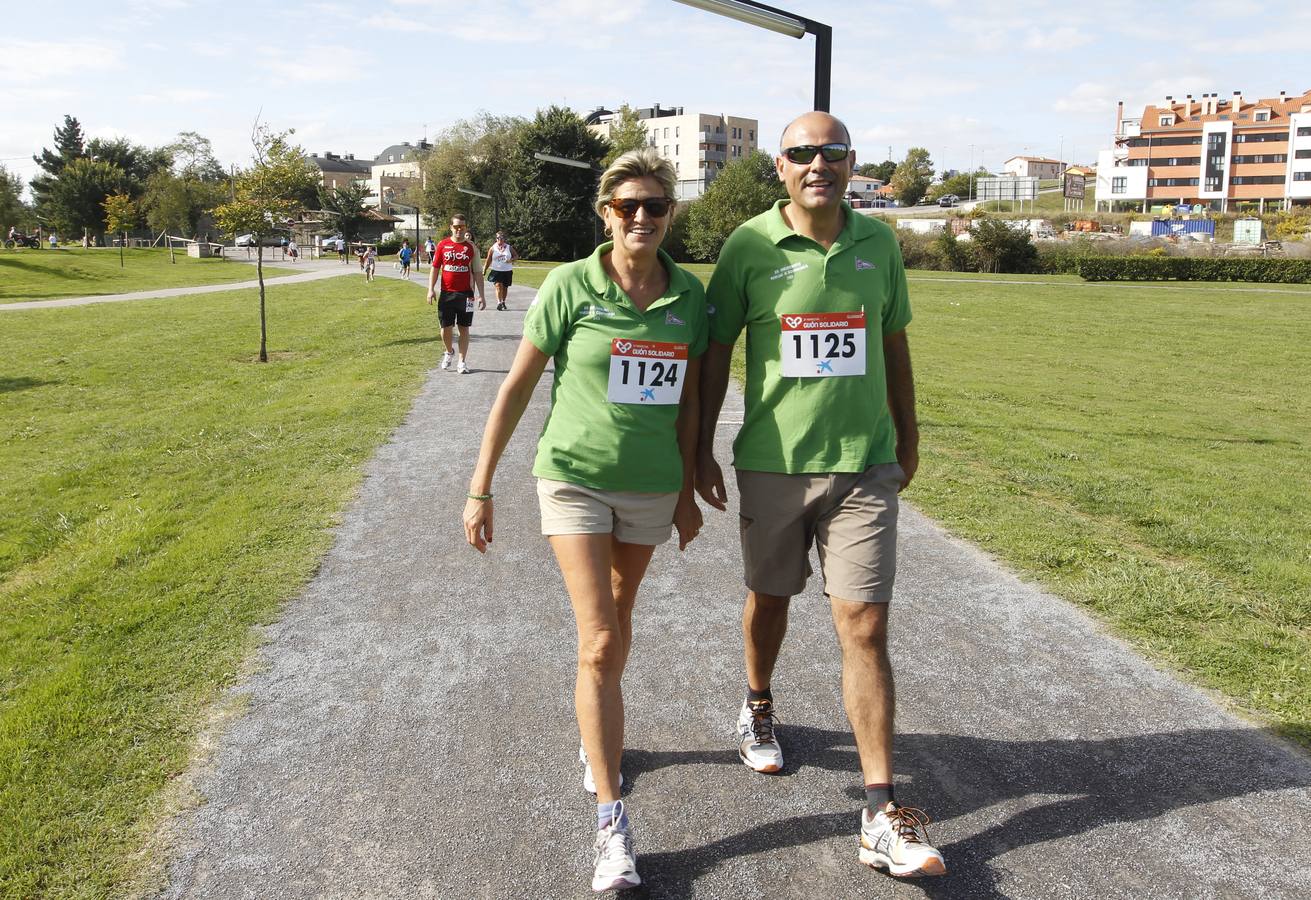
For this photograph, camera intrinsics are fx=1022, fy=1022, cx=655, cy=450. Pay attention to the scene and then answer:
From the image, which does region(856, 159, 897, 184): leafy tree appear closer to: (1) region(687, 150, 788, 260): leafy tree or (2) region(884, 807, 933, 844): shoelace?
(1) region(687, 150, 788, 260): leafy tree

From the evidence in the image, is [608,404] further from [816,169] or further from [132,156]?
[132,156]

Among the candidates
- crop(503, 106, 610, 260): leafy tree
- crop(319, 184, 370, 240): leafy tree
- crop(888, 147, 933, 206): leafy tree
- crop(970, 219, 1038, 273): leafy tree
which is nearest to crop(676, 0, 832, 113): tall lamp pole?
crop(970, 219, 1038, 273): leafy tree

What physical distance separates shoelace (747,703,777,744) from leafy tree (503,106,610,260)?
59695 millimetres

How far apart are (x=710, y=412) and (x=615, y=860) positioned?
4.72 ft

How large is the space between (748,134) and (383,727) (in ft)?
489

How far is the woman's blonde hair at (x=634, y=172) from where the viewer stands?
3.18 m

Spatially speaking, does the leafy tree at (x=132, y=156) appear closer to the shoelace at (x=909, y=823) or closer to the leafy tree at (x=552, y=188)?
the leafy tree at (x=552, y=188)

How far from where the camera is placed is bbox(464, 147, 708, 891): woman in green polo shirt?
3107 millimetres

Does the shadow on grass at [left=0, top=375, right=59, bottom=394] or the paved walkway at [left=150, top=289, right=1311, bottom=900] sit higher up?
the shadow on grass at [left=0, top=375, right=59, bottom=394]

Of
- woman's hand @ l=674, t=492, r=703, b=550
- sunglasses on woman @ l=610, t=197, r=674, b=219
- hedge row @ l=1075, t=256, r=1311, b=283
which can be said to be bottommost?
woman's hand @ l=674, t=492, r=703, b=550

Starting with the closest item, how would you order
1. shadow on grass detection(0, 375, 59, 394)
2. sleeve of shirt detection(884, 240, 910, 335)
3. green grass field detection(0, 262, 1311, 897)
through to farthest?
sleeve of shirt detection(884, 240, 910, 335) → green grass field detection(0, 262, 1311, 897) → shadow on grass detection(0, 375, 59, 394)

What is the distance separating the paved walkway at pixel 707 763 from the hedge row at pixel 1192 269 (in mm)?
44748

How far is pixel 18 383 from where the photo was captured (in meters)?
15.7

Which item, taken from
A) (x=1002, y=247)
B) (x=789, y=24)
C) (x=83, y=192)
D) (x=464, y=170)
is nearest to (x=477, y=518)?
(x=789, y=24)
